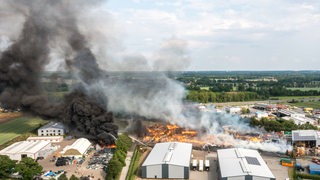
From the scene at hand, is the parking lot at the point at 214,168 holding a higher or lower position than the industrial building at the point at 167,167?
lower

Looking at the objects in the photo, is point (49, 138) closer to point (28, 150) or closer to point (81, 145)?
point (28, 150)

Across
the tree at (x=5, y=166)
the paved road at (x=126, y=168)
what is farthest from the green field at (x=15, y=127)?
the paved road at (x=126, y=168)

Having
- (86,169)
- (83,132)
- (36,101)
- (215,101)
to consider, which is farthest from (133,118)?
(215,101)

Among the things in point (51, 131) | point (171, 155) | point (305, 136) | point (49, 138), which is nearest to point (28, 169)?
point (171, 155)

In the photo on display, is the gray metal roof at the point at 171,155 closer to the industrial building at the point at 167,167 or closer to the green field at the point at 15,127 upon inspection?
the industrial building at the point at 167,167

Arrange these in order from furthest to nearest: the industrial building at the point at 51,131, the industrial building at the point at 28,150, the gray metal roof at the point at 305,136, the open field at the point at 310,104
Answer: the open field at the point at 310,104, the industrial building at the point at 51,131, the gray metal roof at the point at 305,136, the industrial building at the point at 28,150

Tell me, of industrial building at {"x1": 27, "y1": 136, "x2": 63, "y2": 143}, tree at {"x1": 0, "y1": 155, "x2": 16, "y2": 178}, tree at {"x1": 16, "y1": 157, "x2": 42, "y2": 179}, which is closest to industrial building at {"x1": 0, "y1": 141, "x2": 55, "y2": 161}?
industrial building at {"x1": 27, "y1": 136, "x2": 63, "y2": 143}

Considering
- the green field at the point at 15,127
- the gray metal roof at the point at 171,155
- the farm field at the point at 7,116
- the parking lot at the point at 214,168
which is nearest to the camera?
the gray metal roof at the point at 171,155
